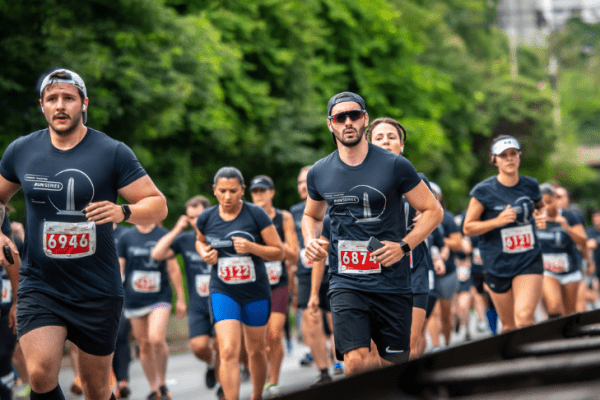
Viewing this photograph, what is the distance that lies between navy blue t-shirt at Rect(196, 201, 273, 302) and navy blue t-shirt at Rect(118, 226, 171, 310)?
205cm

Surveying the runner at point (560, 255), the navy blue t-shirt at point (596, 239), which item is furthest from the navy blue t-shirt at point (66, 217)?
the navy blue t-shirt at point (596, 239)

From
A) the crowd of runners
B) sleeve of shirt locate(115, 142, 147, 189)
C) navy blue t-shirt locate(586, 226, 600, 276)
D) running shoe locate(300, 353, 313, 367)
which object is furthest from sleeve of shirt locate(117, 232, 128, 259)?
navy blue t-shirt locate(586, 226, 600, 276)

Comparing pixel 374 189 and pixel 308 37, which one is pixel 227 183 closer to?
pixel 374 189

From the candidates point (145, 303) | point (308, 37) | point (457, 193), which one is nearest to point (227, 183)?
point (145, 303)

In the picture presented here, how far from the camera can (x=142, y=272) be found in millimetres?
9578

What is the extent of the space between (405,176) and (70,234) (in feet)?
7.10

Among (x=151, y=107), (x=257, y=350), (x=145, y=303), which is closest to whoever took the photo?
(x=257, y=350)

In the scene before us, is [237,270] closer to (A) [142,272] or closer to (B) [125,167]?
(A) [142,272]

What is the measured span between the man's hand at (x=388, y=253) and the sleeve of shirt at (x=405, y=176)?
40 cm

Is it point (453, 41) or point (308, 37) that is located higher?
point (453, 41)

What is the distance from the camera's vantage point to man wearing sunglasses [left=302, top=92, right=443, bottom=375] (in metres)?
5.34

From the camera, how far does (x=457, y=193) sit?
32562mm

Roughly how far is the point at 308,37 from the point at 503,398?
67.5 feet

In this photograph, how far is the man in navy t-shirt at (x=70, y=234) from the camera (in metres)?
4.70
